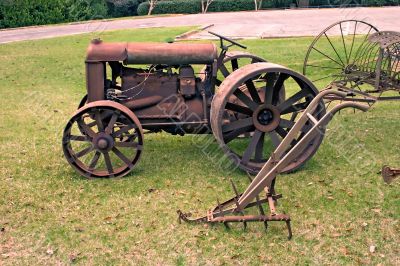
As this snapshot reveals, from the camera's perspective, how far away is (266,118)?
713cm

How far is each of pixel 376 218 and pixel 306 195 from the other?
0.92 metres

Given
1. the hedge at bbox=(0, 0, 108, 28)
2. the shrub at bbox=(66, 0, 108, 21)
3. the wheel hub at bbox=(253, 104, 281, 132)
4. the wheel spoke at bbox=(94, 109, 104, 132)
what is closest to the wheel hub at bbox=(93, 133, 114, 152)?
the wheel spoke at bbox=(94, 109, 104, 132)

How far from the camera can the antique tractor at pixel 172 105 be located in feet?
22.7

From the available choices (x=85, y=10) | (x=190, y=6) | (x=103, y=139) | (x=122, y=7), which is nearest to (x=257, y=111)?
(x=103, y=139)

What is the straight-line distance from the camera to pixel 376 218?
5867mm

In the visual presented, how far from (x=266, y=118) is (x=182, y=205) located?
179 centimetres

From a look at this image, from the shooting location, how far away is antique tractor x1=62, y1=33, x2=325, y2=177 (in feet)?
22.7

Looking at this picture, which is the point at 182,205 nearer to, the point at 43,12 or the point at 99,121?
the point at 99,121

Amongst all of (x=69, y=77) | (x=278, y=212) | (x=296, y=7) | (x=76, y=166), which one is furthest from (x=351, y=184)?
(x=296, y=7)

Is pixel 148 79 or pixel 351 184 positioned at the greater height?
pixel 148 79

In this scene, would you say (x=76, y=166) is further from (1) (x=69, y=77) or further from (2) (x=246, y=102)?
(1) (x=69, y=77)

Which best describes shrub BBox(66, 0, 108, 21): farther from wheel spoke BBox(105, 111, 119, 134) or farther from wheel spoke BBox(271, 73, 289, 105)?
wheel spoke BBox(105, 111, 119, 134)

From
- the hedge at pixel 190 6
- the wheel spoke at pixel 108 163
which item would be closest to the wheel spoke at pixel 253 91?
the wheel spoke at pixel 108 163

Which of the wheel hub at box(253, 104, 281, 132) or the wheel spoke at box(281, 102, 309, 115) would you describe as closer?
the wheel hub at box(253, 104, 281, 132)
